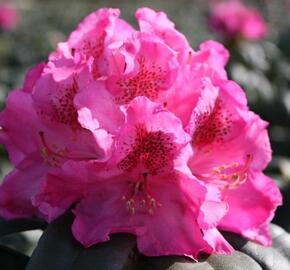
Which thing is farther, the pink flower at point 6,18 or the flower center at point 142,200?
the pink flower at point 6,18

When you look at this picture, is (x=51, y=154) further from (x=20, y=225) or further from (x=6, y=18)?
(x=6, y=18)

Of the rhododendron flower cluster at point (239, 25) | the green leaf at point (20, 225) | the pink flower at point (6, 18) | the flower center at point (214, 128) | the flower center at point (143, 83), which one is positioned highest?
the flower center at point (143, 83)

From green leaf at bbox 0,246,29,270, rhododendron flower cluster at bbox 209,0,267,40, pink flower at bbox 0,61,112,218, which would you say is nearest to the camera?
pink flower at bbox 0,61,112,218

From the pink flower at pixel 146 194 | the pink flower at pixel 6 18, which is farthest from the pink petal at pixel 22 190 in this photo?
the pink flower at pixel 6 18

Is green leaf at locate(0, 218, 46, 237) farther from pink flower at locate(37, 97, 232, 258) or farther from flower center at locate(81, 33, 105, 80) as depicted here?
flower center at locate(81, 33, 105, 80)

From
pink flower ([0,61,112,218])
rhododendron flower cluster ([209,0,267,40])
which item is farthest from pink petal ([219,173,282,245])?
rhododendron flower cluster ([209,0,267,40])

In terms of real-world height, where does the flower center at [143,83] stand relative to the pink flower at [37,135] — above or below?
above

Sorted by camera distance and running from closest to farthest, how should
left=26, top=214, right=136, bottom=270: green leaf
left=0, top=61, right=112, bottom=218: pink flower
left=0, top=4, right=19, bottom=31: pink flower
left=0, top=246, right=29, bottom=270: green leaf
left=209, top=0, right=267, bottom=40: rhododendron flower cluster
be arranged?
left=26, top=214, right=136, bottom=270: green leaf, left=0, top=61, right=112, bottom=218: pink flower, left=0, top=246, right=29, bottom=270: green leaf, left=209, top=0, right=267, bottom=40: rhododendron flower cluster, left=0, top=4, right=19, bottom=31: pink flower

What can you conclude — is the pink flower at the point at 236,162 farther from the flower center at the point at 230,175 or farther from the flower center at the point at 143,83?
the flower center at the point at 143,83
